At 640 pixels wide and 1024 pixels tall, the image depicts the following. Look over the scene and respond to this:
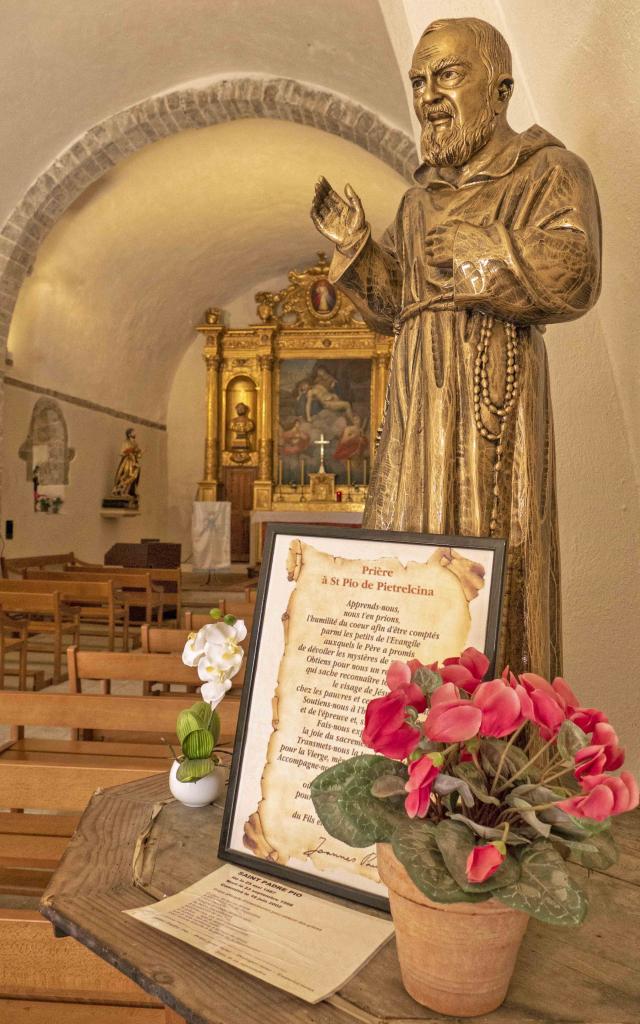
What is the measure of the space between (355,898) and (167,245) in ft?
38.9

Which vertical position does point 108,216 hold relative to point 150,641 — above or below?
above

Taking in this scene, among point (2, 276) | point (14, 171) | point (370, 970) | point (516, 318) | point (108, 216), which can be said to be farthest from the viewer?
point (108, 216)

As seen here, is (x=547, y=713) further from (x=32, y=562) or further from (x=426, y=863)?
(x=32, y=562)

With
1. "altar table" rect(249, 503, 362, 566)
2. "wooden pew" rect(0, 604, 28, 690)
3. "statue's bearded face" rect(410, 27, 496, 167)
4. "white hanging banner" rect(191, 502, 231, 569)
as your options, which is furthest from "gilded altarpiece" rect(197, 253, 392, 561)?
"statue's bearded face" rect(410, 27, 496, 167)

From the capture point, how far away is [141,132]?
25.2ft

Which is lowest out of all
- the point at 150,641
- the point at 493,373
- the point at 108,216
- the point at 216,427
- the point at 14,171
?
the point at 150,641

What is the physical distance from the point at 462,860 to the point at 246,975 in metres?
0.31

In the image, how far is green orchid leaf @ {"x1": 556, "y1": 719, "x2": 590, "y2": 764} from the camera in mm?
789

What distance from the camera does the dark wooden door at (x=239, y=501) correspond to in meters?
14.7

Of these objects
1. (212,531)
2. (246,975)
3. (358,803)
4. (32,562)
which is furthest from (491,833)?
(212,531)

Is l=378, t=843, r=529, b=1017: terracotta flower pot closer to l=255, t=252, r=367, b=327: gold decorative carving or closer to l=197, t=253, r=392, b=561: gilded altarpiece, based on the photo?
l=197, t=253, r=392, b=561: gilded altarpiece

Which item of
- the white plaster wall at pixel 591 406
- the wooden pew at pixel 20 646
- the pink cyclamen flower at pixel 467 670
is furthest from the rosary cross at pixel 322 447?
the pink cyclamen flower at pixel 467 670

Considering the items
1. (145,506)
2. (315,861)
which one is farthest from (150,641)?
(145,506)

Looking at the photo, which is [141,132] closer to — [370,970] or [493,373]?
[493,373]
